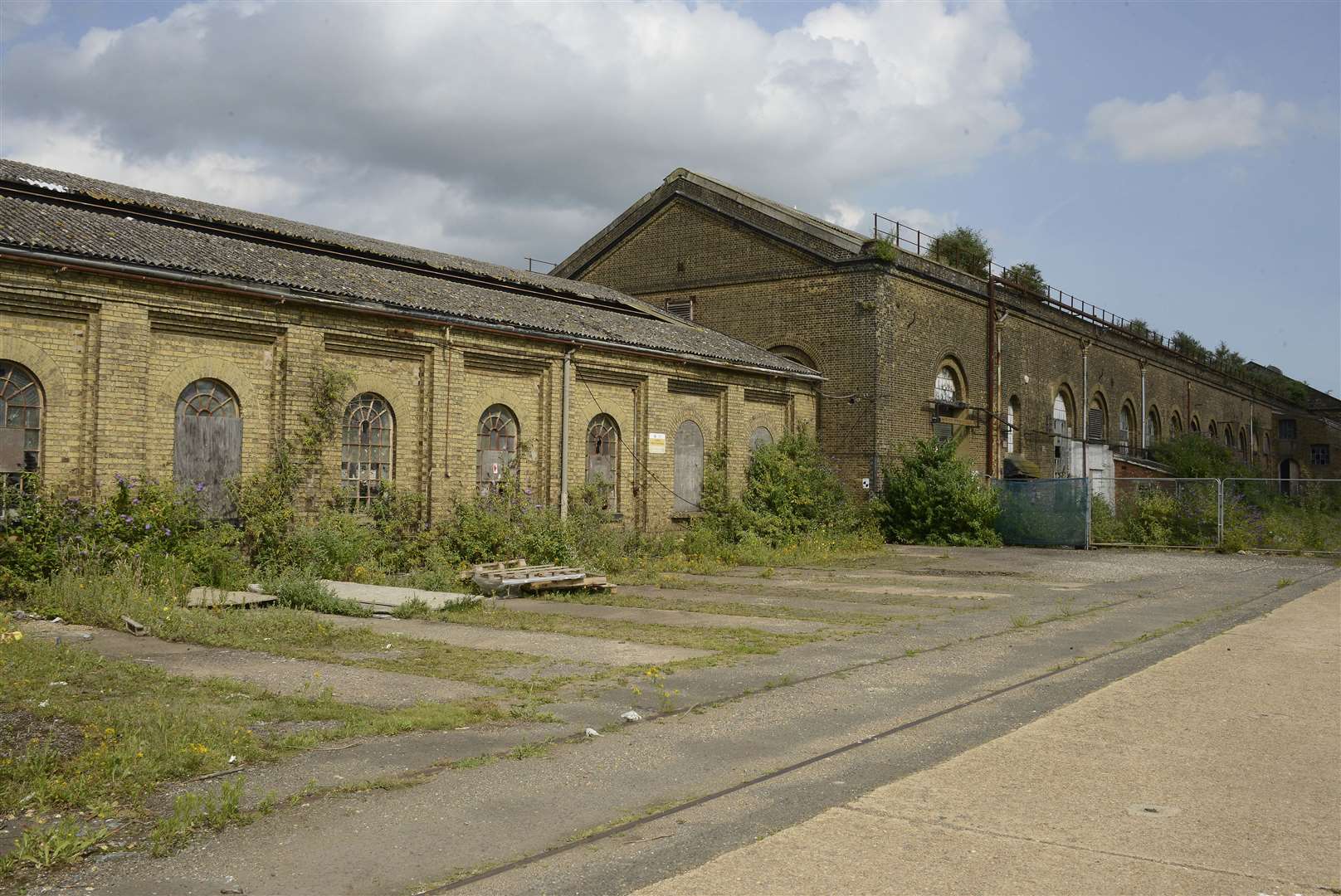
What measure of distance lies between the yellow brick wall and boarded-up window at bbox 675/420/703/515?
1.16 ft

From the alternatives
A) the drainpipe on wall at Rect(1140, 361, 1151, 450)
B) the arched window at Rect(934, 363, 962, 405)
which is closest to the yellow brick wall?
the arched window at Rect(934, 363, 962, 405)

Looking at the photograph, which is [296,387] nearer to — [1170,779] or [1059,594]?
[1059,594]

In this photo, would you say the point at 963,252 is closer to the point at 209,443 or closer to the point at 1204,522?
the point at 1204,522

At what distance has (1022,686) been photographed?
8.48 m

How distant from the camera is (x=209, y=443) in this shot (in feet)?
49.4

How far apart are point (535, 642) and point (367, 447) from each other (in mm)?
7795

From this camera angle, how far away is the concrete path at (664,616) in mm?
11984

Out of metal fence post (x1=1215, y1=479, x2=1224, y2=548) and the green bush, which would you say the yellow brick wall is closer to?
the green bush

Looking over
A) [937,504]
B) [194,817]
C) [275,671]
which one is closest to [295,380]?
[275,671]

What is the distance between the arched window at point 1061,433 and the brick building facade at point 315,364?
15.7 metres

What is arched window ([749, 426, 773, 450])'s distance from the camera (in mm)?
25906

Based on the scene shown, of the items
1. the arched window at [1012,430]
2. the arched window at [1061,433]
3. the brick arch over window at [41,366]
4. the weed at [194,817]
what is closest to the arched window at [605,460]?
the brick arch over window at [41,366]

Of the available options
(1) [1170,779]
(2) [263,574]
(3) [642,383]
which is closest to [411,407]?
(2) [263,574]

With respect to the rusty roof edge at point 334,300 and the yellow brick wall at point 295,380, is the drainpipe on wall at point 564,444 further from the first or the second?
the rusty roof edge at point 334,300
